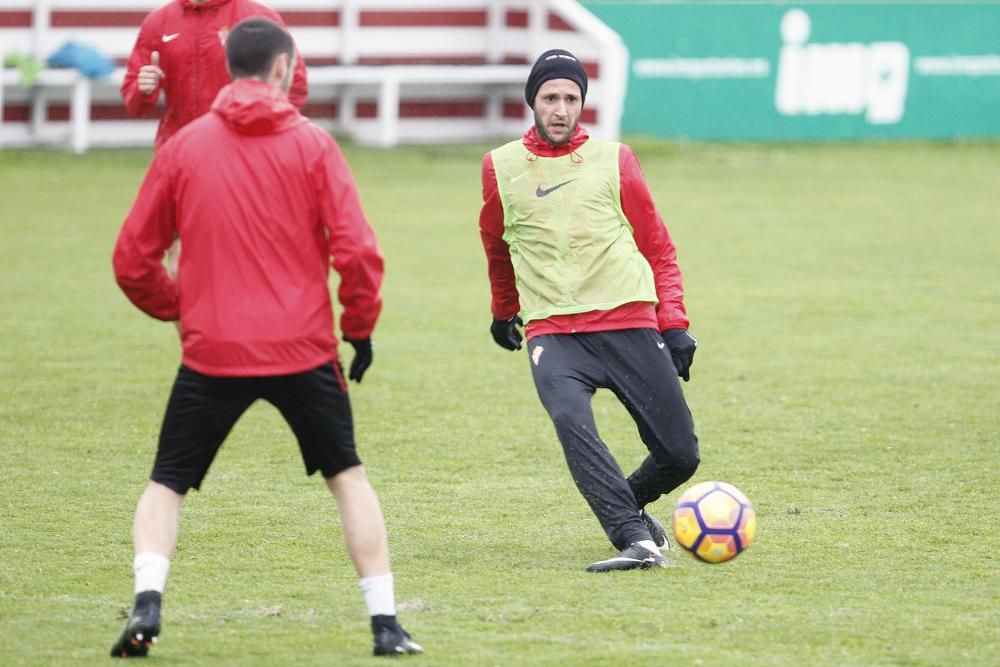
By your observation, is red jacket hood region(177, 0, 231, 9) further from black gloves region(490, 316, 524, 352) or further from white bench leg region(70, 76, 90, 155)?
white bench leg region(70, 76, 90, 155)

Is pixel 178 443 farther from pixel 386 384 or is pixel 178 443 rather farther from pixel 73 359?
pixel 73 359

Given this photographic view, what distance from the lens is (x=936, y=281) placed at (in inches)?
575

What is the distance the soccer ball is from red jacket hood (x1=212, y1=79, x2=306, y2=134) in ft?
7.00

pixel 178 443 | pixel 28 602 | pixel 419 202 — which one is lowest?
pixel 419 202

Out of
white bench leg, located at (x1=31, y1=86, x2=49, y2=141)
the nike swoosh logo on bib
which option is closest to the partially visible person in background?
the nike swoosh logo on bib

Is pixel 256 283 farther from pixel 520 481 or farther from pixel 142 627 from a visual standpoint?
pixel 520 481

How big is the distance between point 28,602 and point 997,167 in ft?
65.0

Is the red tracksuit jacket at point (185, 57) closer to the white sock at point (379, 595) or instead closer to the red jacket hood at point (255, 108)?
the red jacket hood at point (255, 108)

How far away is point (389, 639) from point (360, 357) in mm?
884

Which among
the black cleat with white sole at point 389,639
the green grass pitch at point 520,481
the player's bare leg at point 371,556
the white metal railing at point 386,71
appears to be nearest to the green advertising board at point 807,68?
the white metal railing at point 386,71

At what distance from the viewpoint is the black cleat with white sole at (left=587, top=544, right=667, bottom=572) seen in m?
6.42

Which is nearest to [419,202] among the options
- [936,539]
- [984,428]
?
[984,428]

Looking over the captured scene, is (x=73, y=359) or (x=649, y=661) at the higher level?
(x=649, y=661)

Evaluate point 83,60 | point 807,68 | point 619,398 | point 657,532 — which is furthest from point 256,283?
point 807,68
